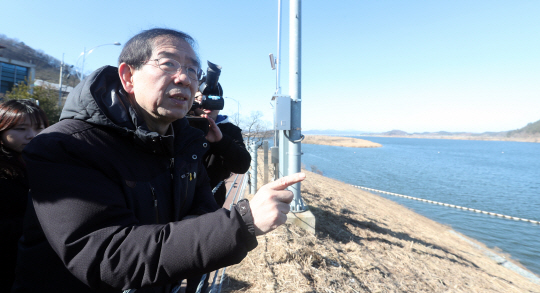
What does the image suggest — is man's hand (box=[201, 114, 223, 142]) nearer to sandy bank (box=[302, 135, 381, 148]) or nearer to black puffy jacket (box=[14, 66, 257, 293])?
black puffy jacket (box=[14, 66, 257, 293])

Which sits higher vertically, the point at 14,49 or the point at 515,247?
the point at 14,49

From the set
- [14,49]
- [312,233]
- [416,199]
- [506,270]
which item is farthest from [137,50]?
[14,49]

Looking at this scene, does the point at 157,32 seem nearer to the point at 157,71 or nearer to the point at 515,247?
the point at 157,71

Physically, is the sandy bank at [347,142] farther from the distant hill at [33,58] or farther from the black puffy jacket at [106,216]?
the black puffy jacket at [106,216]

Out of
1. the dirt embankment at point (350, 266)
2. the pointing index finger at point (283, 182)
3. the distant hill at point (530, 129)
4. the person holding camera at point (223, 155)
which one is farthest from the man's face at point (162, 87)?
the distant hill at point (530, 129)

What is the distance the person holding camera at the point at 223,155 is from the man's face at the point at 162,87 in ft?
3.67

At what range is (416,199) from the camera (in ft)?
60.6

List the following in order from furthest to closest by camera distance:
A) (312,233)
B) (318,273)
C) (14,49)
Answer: (14,49) → (312,233) → (318,273)

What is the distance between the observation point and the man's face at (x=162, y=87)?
137cm

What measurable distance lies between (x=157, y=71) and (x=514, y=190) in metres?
31.0

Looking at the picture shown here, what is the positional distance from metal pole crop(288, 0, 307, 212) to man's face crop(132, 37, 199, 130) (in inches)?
165

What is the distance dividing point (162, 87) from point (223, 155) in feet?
4.88

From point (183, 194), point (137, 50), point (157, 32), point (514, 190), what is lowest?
point (514, 190)

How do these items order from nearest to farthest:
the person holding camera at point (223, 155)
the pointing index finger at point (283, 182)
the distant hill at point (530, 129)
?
1. the pointing index finger at point (283, 182)
2. the person holding camera at point (223, 155)
3. the distant hill at point (530, 129)
